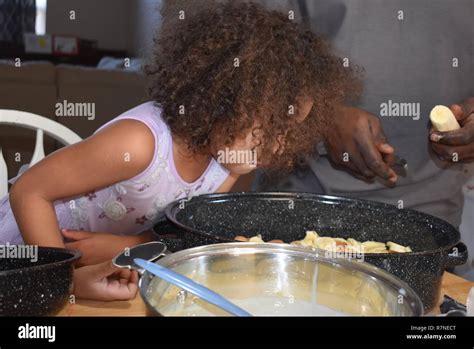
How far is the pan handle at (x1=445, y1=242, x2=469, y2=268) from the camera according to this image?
724mm

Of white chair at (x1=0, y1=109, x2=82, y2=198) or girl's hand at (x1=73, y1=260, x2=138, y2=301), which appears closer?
girl's hand at (x1=73, y1=260, x2=138, y2=301)

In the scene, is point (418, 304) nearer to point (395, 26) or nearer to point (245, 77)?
point (245, 77)

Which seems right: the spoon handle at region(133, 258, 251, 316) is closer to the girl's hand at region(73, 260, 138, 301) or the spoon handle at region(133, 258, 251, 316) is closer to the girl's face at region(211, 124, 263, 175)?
the girl's hand at region(73, 260, 138, 301)

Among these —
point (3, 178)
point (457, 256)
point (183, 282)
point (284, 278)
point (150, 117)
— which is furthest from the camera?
point (3, 178)

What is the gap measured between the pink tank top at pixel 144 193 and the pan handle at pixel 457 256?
540mm

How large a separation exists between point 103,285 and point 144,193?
450 millimetres

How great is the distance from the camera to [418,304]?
0.50 meters

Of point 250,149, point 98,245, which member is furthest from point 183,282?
point 250,149

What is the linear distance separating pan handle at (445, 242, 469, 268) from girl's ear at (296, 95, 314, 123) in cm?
44

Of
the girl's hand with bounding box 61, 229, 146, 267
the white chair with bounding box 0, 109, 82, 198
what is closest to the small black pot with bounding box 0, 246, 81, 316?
the girl's hand with bounding box 61, 229, 146, 267

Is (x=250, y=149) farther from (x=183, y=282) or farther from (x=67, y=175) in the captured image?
(x=183, y=282)

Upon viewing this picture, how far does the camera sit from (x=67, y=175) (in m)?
0.99
